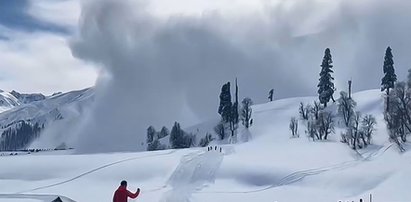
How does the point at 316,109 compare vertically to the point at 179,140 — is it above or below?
above

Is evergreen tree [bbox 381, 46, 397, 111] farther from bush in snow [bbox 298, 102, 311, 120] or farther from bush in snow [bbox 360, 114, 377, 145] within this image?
bush in snow [bbox 298, 102, 311, 120]

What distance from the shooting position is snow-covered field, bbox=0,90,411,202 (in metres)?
36.9

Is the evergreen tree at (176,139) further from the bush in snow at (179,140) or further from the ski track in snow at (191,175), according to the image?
the ski track in snow at (191,175)

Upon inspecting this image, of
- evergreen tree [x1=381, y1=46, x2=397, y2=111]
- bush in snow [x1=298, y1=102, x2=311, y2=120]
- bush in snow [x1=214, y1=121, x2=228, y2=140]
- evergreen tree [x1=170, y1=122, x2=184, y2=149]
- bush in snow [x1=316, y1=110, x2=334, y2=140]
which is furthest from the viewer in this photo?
bush in snow [x1=298, y1=102, x2=311, y2=120]

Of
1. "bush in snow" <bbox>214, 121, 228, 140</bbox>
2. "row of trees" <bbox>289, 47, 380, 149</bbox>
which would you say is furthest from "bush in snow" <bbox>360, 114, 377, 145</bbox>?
"bush in snow" <bbox>214, 121, 228, 140</bbox>

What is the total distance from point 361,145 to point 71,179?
38782mm

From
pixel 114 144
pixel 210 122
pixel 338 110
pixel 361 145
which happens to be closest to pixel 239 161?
pixel 361 145

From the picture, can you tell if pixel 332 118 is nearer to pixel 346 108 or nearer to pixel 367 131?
pixel 346 108

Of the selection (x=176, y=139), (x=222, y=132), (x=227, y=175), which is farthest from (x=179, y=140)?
(x=227, y=175)

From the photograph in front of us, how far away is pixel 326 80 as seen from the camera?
98.4 m

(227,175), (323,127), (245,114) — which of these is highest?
(245,114)

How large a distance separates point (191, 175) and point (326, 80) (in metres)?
60.3

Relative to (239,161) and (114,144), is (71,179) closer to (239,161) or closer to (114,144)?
(239,161)

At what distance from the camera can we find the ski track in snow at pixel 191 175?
117 ft
